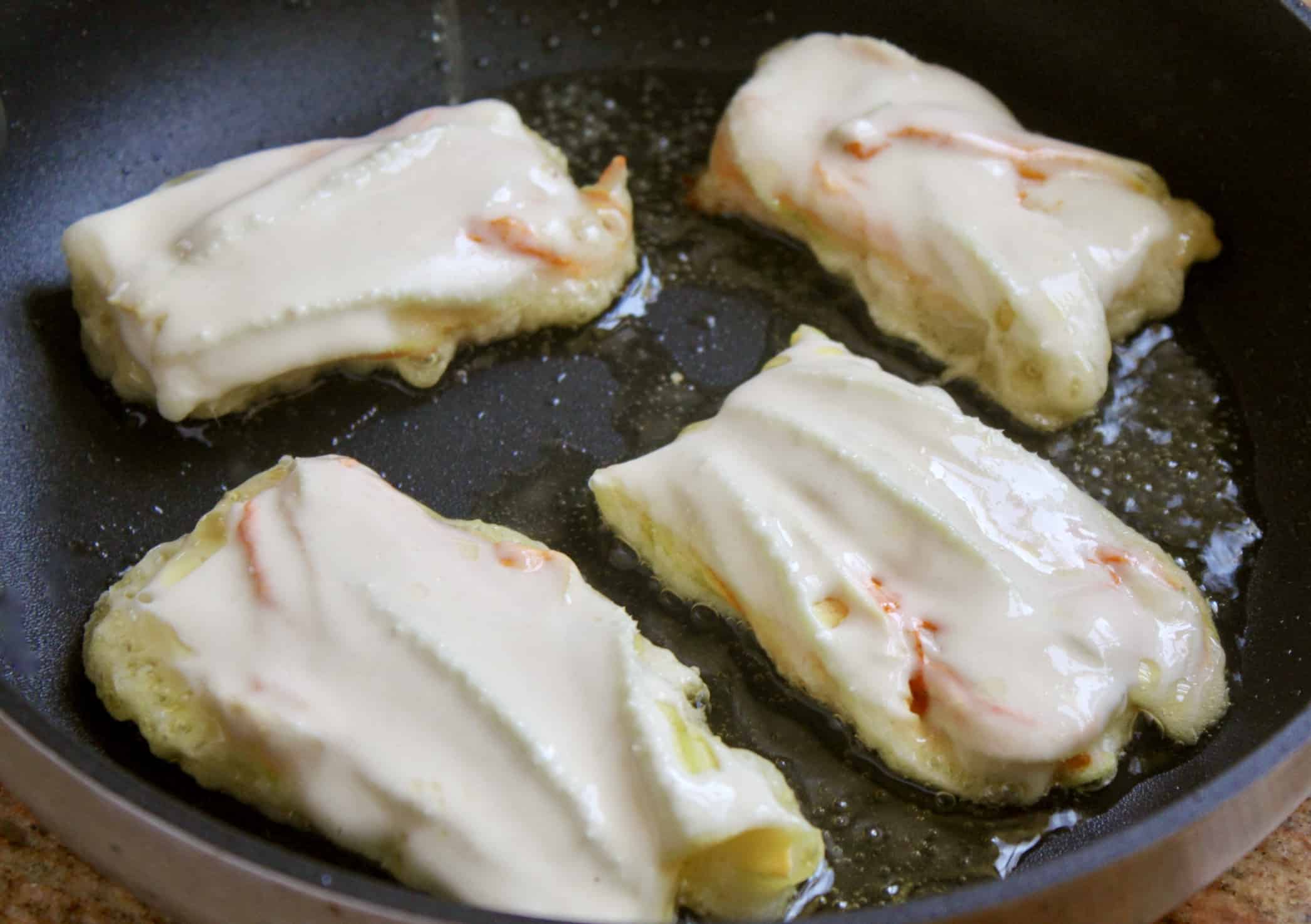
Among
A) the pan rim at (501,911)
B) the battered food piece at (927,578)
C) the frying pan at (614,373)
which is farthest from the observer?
the battered food piece at (927,578)

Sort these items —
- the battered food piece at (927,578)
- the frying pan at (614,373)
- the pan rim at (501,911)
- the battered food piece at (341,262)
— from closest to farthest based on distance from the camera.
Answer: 1. the pan rim at (501,911)
2. the frying pan at (614,373)
3. the battered food piece at (927,578)
4. the battered food piece at (341,262)

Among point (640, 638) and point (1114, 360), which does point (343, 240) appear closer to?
point (640, 638)

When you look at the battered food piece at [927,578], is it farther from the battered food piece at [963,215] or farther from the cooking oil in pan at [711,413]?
the battered food piece at [963,215]

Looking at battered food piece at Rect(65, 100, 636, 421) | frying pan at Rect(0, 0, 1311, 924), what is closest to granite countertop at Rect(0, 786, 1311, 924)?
frying pan at Rect(0, 0, 1311, 924)

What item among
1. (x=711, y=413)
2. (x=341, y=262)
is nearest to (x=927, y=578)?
(x=711, y=413)

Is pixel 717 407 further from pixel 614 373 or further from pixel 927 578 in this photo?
pixel 927 578

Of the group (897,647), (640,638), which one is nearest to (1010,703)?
(897,647)

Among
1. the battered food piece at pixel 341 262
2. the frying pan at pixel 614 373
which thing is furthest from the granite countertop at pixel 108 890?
the battered food piece at pixel 341 262
